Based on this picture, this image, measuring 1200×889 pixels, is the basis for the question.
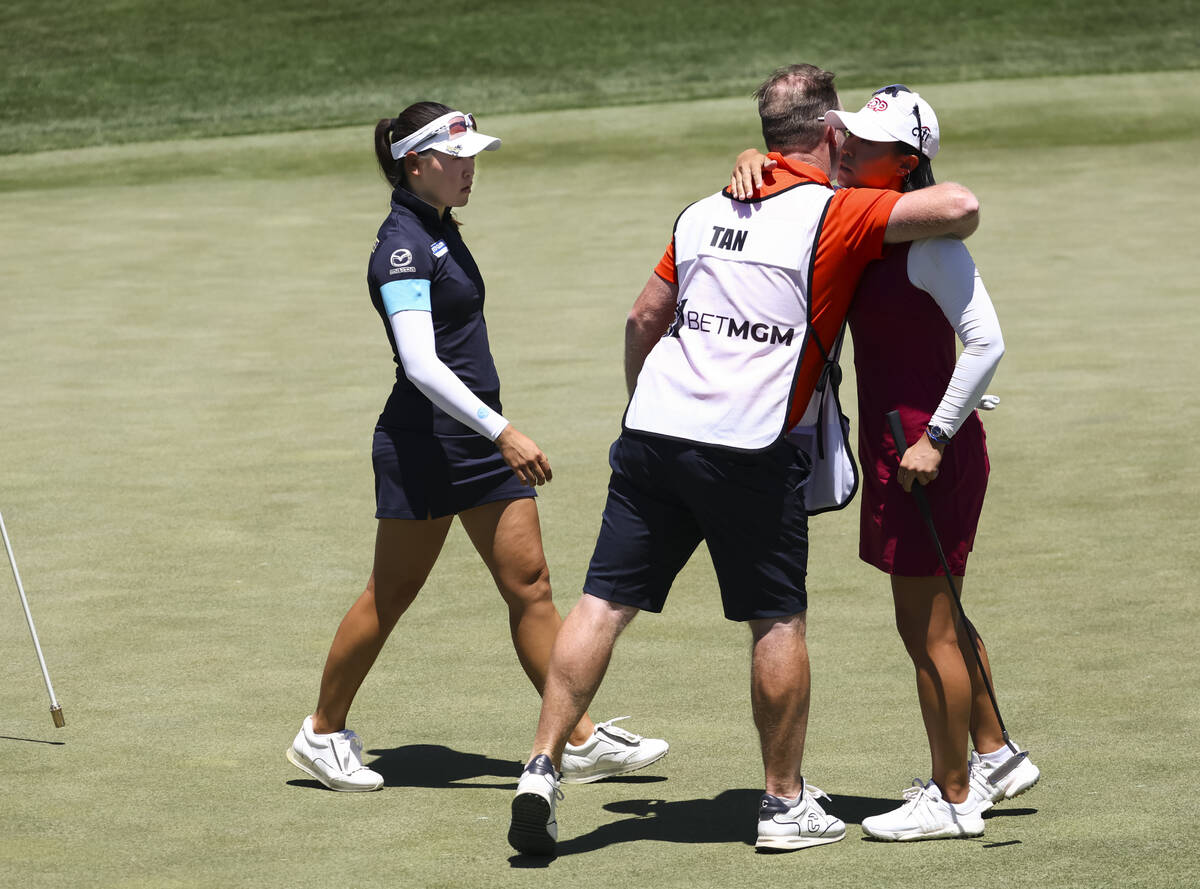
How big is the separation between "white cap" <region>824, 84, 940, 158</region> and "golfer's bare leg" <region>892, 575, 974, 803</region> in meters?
1.15

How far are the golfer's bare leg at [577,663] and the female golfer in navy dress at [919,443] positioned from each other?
71 cm

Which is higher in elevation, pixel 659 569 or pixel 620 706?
pixel 659 569

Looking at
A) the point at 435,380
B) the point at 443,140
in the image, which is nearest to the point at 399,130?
the point at 443,140

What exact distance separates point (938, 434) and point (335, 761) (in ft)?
6.50

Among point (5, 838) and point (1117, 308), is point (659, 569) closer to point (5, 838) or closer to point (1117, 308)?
point (5, 838)

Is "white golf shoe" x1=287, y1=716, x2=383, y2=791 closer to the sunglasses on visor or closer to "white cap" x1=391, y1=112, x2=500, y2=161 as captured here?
"white cap" x1=391, y1=112, x2=500, y2=161

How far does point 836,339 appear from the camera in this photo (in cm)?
481

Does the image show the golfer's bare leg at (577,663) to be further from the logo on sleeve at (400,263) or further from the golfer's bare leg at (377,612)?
the logo on sleeve at (400,263)

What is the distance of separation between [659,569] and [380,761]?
1275 millimetres

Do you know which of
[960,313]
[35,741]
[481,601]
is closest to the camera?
[960,313]

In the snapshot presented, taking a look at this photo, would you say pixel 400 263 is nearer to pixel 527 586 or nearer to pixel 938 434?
pixel 527 586

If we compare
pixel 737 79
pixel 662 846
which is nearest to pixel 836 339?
pixel 662 846

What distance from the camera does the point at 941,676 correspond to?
4.85 meters

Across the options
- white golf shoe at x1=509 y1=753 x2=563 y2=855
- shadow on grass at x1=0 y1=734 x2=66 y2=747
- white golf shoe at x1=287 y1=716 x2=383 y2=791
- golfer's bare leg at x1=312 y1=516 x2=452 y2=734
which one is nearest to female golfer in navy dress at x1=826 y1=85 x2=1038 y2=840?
white golf shoe at x1=509 y1=753 x2=563 y2=855
